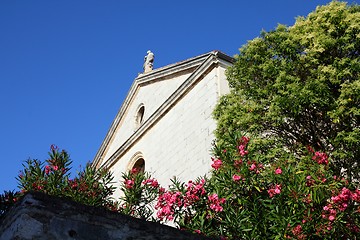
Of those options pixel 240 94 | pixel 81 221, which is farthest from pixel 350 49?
pixel 81 221

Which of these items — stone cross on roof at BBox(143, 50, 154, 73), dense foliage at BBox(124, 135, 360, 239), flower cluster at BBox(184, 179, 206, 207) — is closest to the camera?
dense foliage at BBox(124, 135, 360, 239)

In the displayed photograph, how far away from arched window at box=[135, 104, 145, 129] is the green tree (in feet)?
24.8

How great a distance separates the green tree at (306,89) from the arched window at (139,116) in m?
7.56

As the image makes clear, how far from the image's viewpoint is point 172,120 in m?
14.0

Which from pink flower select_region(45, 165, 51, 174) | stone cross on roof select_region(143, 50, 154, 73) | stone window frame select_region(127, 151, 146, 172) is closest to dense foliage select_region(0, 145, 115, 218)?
pink flower select_region(45, 165, 51, 174)

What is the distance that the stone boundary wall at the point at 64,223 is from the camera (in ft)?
12.3

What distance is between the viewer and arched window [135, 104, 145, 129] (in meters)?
16.6

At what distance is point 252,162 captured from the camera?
661cm

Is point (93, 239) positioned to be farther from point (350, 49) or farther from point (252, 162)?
point (350, 49)

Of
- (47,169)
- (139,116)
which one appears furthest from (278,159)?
(139,116)

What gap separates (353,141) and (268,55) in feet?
8.63

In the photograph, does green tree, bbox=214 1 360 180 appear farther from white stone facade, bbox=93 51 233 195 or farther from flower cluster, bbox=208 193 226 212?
white stone facade, bbox=93 51 233 195

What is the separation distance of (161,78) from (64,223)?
11.9 m

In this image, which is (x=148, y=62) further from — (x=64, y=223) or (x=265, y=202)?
(x=64, y=223)
